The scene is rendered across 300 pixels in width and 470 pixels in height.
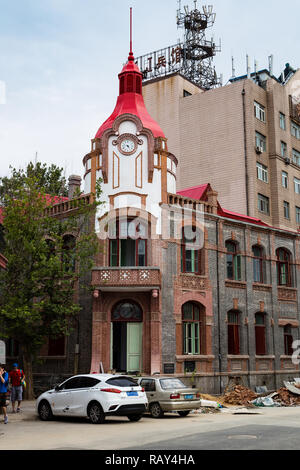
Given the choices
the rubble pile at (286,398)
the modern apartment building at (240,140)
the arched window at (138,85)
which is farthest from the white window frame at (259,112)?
the rubble pile at (286,398)

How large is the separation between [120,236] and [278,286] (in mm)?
11192

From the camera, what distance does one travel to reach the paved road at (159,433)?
11.4m

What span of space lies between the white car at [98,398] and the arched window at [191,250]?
12.0 metres

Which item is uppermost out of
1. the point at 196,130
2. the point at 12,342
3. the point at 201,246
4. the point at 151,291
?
the point at 196,130

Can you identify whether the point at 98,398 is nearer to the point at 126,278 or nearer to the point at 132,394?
the point at 132,394

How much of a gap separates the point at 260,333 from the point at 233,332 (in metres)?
2.34

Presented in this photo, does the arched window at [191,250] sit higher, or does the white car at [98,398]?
the arched window at [191,250]

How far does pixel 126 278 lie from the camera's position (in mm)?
25547

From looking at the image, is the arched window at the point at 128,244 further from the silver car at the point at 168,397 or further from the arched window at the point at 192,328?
the silver car at the point at 168,397

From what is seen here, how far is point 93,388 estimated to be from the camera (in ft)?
54.3

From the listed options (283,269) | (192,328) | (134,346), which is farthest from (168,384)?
(283,269)

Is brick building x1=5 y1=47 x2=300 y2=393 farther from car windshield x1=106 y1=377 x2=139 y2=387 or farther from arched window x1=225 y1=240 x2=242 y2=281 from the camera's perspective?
car windshield x1=106 y1=377 x2=139 y2=387
